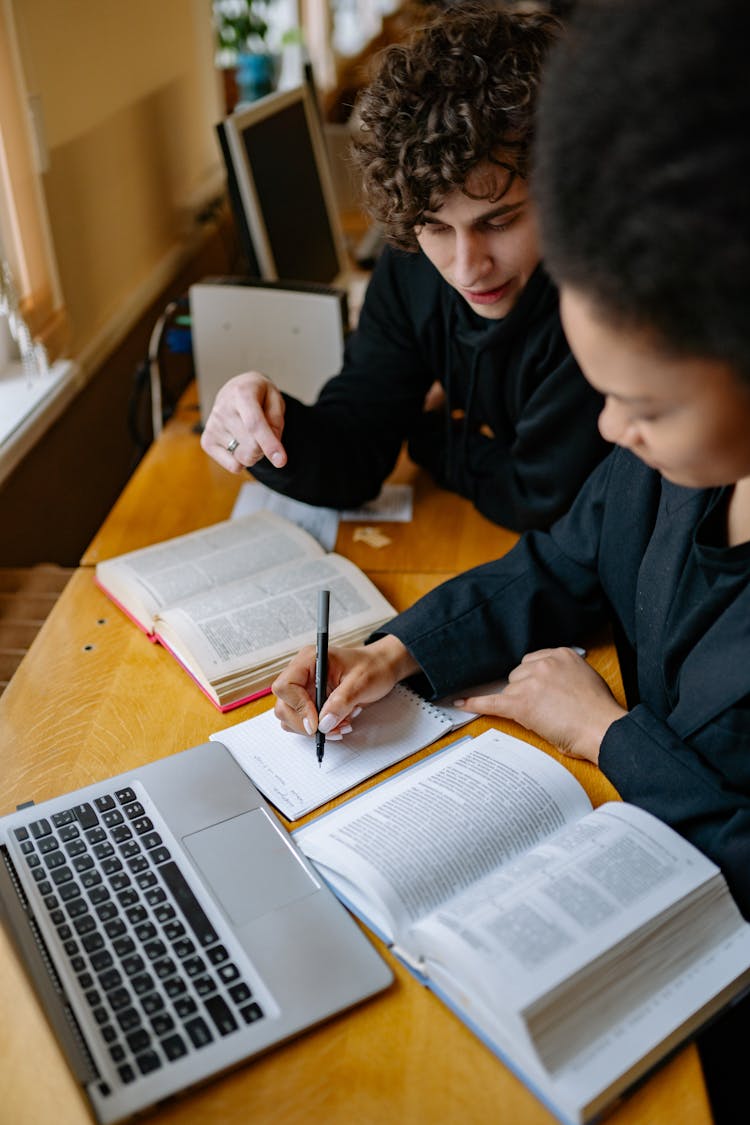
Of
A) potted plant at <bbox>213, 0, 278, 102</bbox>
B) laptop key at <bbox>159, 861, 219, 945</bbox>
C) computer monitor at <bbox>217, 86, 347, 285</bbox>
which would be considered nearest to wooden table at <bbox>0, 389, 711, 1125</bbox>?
laptop key at <bbox>159, 861, 219, 945</bbox>

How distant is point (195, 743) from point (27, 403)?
90 centimetres

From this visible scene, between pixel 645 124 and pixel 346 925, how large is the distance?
609 mm

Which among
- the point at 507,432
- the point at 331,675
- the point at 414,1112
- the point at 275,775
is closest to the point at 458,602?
the point at 331,675

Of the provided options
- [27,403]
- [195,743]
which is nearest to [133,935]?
[195,743]

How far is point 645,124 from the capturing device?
542 millimetres

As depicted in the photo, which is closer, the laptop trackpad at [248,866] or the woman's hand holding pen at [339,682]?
the laptop trackpad at [248,866]

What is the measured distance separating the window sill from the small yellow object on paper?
56 cm

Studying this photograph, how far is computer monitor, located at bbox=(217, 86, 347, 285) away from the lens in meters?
1.76

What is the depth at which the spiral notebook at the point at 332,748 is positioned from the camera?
96 centimetres

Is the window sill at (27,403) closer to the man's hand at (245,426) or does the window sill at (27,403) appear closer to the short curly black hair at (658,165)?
the man's hand at (245,426)

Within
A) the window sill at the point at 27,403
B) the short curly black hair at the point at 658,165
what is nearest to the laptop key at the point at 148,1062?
the short curly black hair at the point at 658,165

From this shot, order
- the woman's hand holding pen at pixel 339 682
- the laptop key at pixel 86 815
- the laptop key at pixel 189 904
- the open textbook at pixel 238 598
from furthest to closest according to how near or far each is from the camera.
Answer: the open textbook at pixel 238 598 < the woman's hand holding pen at pixel 339 682 < the laptop key at pixel 86 815 < the laptop key at pixel 189 904

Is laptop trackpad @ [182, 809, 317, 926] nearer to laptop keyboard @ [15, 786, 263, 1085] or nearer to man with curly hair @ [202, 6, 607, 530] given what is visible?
laptop keyboard @ [15, 786, 263, 1085]

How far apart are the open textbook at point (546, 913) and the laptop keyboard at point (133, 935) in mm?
120
